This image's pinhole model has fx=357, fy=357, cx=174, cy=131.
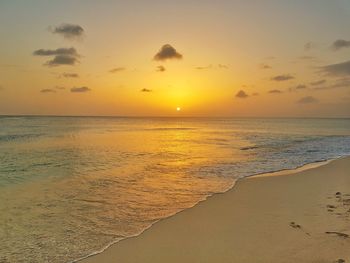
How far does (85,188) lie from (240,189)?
518 cm

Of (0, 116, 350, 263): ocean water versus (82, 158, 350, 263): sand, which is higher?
(82, 158, 350, 263): sand

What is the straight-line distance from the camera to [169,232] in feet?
23.7

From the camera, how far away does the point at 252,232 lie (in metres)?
7.02

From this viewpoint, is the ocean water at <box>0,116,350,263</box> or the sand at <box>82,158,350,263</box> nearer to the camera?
the sand at <box>82,158,350,263</box>

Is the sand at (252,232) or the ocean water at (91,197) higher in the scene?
the sand at (252,232)

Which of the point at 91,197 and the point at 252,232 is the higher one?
the point at 252,232

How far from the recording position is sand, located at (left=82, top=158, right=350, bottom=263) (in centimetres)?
588

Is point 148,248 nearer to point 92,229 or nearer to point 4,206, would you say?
point 92,229

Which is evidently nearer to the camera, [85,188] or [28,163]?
[85,188]

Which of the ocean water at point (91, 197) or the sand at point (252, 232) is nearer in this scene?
the sand at point (252, 232)

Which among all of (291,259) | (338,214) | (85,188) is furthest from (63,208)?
(338,214)

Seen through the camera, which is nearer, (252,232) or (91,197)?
(252,232)

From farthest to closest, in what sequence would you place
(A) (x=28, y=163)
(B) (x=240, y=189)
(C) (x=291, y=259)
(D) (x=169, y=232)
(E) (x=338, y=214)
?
(A) (x=28, y=163) < (B) (x=240, y=189) < (E) (x=338, y=214) < (D) (x=169, y=232) < (C) (x=291, y=259)

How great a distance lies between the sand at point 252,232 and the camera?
19.3ft
